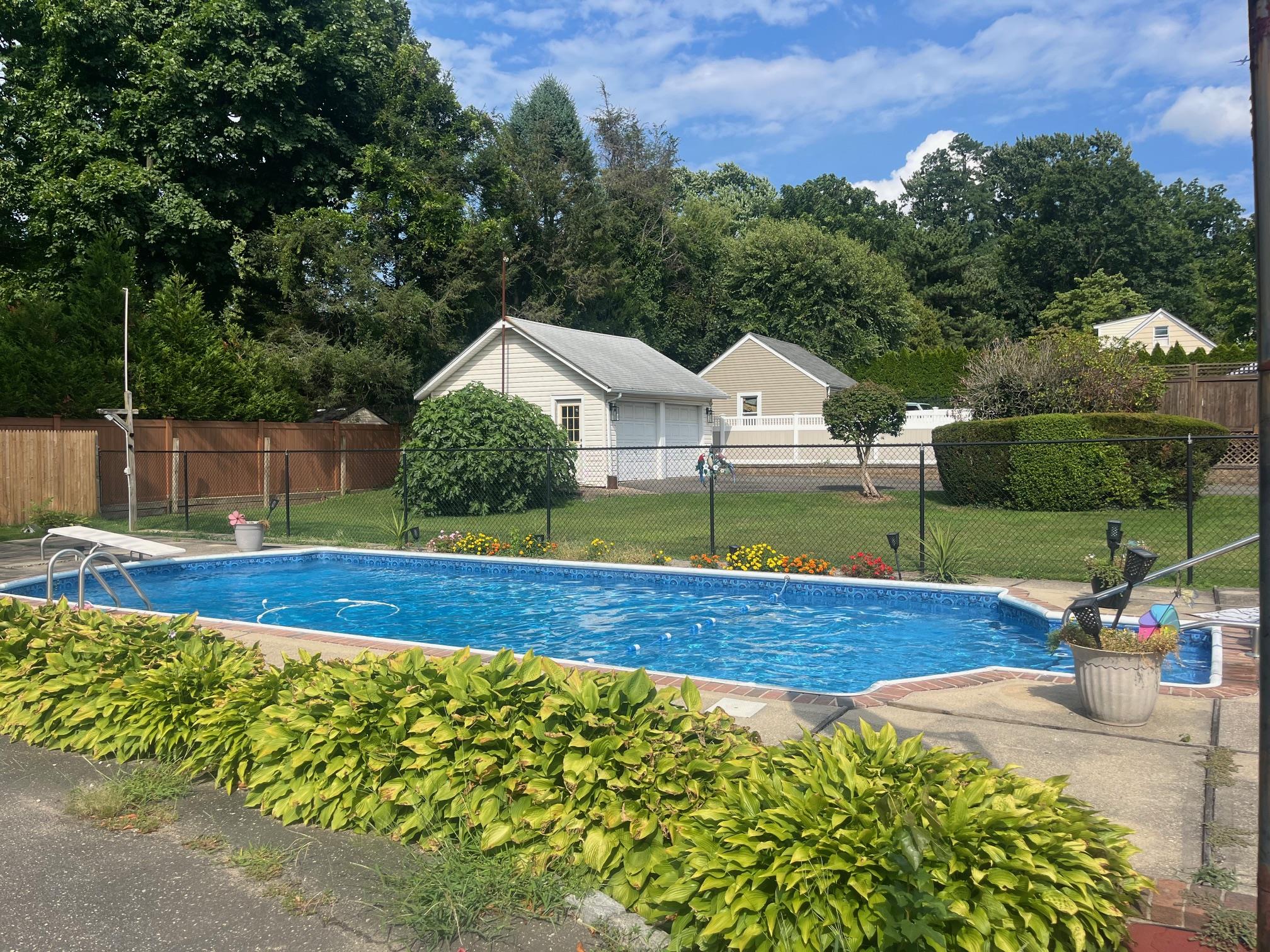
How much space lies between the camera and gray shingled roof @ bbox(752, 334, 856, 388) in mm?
34375

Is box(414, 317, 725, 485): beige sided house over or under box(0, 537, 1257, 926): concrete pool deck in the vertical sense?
over

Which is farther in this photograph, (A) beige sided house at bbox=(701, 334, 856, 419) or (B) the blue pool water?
(A) beige sided house at bbox=(701, 334, 856, 419)

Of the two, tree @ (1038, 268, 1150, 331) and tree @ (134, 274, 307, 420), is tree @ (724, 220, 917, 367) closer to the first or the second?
tree @ (1038, 268, 1150, 331)

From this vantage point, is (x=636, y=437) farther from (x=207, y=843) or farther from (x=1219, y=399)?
(x=207, y=843)

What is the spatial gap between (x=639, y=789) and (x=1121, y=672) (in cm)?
323

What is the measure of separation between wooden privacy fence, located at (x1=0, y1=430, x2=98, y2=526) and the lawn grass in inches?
43.8

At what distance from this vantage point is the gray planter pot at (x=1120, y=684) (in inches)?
199

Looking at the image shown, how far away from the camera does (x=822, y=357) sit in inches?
1762

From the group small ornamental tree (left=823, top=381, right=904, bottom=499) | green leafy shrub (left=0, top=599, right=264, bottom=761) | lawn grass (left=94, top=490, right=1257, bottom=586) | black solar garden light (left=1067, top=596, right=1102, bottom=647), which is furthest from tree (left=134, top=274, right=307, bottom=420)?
black solar garden light (left=1067, top=596, right=1102, bottom=647)

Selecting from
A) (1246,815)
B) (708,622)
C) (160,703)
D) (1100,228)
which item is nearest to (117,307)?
(708,622)

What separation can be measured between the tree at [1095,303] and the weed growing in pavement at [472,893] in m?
54.3

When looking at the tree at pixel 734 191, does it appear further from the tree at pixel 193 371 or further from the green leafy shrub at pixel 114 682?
the green leafy shrub at pixel 114 682

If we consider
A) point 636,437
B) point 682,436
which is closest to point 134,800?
point 636,437

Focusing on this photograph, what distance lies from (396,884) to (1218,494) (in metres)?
19.1
